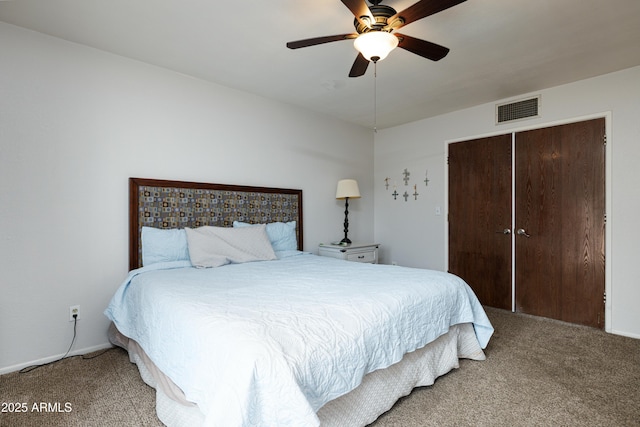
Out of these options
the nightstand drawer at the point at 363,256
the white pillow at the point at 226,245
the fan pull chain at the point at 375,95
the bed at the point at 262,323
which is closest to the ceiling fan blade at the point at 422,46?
the fan pull chain at the point at 375,95

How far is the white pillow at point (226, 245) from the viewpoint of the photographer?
8.66ft

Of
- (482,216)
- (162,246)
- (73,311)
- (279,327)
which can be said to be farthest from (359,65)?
(73,311)

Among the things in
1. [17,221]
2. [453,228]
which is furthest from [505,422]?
[17,221]

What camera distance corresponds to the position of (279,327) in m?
1.33

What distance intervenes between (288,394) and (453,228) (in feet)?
11.4

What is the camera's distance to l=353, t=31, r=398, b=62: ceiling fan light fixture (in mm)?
1782

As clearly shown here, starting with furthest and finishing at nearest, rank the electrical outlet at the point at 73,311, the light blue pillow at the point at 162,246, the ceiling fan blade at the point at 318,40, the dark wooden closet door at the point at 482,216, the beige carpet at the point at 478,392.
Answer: the dark wooden closet door at the point at 482,216 < the light blue pillow at the point at 162,246 < the electrical outlet at the point at 73,311 < the ceiling fan blade at the point at 318,40 < the beige carpet at the point at 478,392

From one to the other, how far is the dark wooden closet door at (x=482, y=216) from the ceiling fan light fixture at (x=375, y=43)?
8.02ft

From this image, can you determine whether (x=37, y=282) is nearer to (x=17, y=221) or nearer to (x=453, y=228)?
(x=17, y=221)

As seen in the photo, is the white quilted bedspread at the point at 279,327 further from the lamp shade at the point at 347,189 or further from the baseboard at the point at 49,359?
the lamp shade at the point at 347,189

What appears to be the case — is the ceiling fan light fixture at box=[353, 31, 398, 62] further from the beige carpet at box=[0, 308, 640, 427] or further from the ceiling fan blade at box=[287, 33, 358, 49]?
the beige carpet at box=[0, 308, 640, 427]

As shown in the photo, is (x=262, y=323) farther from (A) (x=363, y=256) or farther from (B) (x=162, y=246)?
(A) (x=363, y=256)

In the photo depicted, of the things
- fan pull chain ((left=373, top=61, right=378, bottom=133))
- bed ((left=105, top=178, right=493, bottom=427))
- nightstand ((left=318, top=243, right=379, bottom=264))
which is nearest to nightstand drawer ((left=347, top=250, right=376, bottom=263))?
nightstand ((left=318, top=243, right=379, bottom=264))

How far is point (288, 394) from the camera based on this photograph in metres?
1.09
